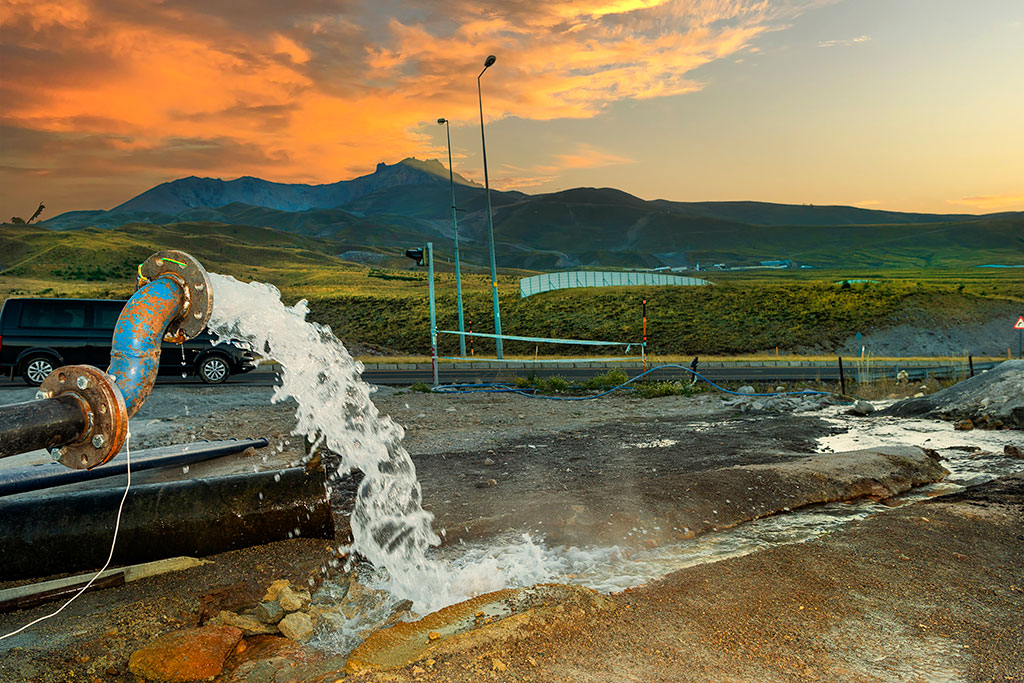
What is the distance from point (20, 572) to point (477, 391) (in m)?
10.8

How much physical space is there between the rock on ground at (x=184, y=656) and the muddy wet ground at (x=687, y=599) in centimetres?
11


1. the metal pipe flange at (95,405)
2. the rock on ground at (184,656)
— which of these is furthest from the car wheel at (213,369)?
the metal pipe flange at (95,405)

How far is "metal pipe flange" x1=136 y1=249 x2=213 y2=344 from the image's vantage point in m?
2.77

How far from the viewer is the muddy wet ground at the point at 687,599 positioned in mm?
3377

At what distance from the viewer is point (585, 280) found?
54500 mm

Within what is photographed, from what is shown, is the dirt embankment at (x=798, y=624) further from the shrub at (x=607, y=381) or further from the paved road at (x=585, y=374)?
the paved road at (x=585, y=374)

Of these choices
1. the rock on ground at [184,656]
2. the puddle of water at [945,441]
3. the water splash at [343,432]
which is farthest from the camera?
the puddle of water at [945,441]

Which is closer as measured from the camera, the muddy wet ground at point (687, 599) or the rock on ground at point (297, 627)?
the muddy wet ground at point (687, 599)

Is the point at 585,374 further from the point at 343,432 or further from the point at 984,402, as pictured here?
the point at 343,432

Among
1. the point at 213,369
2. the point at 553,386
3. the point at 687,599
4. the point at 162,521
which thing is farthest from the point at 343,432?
the point at 213,369

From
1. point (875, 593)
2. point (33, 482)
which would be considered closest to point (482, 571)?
point (875, 593)

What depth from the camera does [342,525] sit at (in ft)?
18.1

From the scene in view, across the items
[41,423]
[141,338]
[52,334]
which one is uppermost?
[141,338]

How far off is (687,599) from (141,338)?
3233 millimetres
